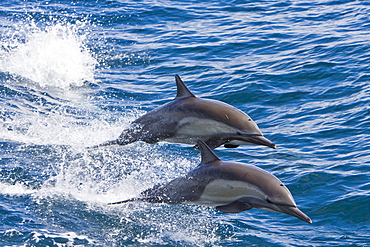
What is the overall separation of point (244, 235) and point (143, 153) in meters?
3.57

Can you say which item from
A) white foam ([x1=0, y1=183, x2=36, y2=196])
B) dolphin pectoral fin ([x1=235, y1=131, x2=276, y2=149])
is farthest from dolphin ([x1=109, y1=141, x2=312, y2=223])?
white foam ([x1=0, y1=183, x2=36, y2=196])

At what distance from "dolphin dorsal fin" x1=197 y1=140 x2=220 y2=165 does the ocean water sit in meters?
1.39

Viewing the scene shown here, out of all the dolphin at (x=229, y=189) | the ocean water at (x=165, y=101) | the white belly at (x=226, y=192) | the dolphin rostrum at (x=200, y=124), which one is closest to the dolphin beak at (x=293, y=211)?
the dolphin at (x=229, y=189)

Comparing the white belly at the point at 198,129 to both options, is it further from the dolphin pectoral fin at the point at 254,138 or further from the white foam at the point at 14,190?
the white foam at the point at 14,190

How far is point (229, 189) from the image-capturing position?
8.05 meters

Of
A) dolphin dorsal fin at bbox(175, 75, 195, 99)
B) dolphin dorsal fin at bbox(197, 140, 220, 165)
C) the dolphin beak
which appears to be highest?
dolphin dorsal fin at bbox(175, 75, 195, 99)

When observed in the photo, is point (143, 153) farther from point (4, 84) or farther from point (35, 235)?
point (4, 84)

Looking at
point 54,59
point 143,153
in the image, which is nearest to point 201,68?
point 54,59

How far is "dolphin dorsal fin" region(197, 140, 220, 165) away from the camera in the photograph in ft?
26.6

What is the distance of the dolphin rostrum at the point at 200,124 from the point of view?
A: 864 centimetres

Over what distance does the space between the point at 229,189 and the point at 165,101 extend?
6.91 meters

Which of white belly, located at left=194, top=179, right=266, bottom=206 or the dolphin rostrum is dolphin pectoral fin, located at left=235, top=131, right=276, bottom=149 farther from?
white belly, located at left=194, top=179, right=266, bottom=206

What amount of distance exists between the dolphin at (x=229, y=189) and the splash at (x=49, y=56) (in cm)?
849

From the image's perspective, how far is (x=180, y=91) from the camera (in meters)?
9.01
